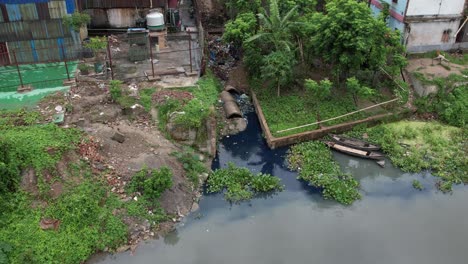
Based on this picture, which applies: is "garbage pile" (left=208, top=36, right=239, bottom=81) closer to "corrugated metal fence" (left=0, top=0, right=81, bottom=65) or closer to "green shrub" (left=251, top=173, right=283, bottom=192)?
"corrugated metal fence" (left=0, top=0, right=81, bottom=65)

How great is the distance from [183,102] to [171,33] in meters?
9.54

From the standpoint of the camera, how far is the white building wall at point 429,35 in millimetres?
23297

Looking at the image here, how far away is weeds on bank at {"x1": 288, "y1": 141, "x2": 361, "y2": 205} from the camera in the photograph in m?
16.2

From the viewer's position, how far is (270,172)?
1775 cm

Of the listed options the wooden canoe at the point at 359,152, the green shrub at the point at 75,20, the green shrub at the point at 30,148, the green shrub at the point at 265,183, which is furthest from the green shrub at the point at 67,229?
the green shrub at the point at 75,20

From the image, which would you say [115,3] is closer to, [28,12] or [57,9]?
[57,9]

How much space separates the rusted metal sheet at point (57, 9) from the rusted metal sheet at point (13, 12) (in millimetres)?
1537

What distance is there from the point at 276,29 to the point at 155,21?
24.5 feet

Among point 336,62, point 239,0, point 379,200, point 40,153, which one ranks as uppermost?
point 239,0

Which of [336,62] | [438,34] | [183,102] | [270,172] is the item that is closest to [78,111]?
[183,102]

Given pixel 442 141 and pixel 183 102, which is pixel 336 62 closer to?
pixel 442 141

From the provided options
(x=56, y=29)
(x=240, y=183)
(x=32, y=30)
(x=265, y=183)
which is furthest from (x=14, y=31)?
(x=265, y=183)

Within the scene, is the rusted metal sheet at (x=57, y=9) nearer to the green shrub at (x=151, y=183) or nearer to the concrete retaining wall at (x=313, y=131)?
the green shrub at (x=151, y=183)

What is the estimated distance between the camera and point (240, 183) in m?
16.7
